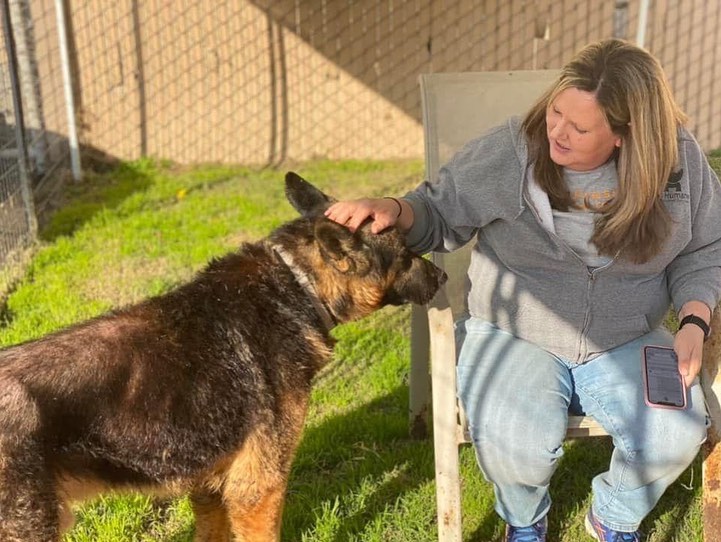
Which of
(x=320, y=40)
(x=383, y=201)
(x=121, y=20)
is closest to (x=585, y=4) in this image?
(x=320, y=40)

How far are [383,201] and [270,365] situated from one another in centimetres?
76

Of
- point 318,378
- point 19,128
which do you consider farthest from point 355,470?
point 19,128

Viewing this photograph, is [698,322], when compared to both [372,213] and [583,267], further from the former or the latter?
[372,213]

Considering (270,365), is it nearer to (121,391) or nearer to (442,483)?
(121,391)

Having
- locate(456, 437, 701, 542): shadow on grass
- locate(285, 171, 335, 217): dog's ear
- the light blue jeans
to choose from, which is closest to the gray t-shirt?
the light blue jeans

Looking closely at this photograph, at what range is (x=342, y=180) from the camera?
759 centimetres

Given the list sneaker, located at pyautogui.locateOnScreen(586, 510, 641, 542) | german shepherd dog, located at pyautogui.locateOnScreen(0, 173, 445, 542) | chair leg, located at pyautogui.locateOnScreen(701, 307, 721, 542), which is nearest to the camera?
german shepherd dog, located at pyautogui.locateOnScreen(0, 173, 445, 542)

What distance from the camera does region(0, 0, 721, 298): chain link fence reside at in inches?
299

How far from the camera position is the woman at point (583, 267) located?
2.78 metres

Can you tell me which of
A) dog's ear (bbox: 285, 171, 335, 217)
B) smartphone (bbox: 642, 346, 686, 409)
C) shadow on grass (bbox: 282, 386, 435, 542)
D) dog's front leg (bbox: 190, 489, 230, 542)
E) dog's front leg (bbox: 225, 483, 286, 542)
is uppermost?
dog's ear (bbox: 285, 171, 335, 217)

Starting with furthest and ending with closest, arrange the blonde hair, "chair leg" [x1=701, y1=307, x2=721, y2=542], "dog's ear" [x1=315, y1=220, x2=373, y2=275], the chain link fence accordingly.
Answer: the chain link fence
"chair leg" [x1=701, y1=307, x2=721, y2=542]
the blonde hair
"dog's ear" [x1=315, y1=220, x2=373, y2=275]

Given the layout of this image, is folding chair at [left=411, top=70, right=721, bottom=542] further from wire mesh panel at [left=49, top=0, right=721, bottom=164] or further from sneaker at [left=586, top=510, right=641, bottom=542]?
wire mesh panel at [left=49, top=0, right=721, bottom=164]

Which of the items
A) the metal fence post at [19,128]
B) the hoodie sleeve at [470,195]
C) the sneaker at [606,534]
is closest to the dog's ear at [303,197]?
the hoodie sleeve at [470,195]

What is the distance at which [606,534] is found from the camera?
3004 millimetres
